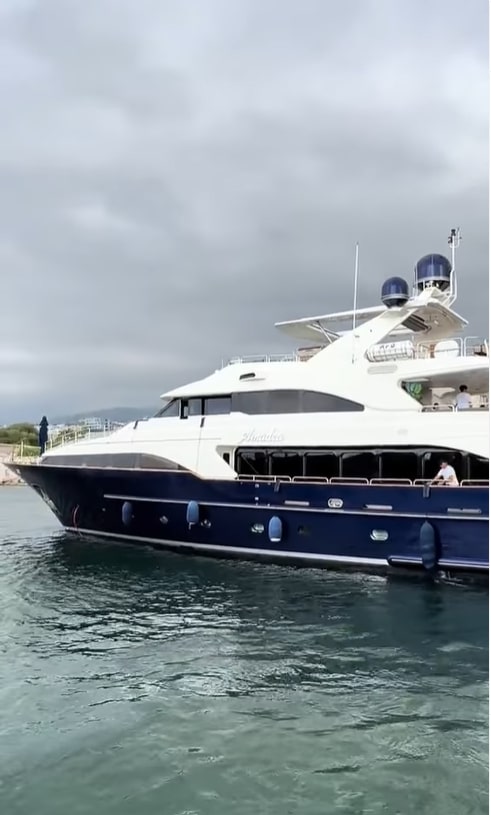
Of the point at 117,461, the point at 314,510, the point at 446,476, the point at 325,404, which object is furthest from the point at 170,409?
the point at 446,476

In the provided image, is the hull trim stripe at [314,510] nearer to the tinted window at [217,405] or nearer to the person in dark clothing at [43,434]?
the tinted window at [217,405]

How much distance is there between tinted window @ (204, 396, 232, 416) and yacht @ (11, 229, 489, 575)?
4 centimetres

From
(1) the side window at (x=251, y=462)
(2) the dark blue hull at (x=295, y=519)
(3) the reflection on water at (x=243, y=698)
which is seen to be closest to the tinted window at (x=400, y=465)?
(2) the dark blue hull at (x=295, y=519)

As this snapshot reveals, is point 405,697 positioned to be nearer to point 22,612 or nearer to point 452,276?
point 22,612

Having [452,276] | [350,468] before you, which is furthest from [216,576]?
[452,276]

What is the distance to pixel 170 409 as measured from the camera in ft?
54.5


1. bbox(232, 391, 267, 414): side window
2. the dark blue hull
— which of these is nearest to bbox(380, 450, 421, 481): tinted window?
the dark blue hull

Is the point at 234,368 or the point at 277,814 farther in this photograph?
the point at 234,368

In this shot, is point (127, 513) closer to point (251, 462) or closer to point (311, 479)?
point (251, 462)

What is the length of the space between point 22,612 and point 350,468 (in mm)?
7334

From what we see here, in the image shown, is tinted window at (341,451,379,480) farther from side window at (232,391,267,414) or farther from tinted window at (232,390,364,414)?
side window at (232,391,267,414)

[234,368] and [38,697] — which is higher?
[234,368]

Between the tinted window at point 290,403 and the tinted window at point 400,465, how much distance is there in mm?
1252

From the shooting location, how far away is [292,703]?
21.6 feet
